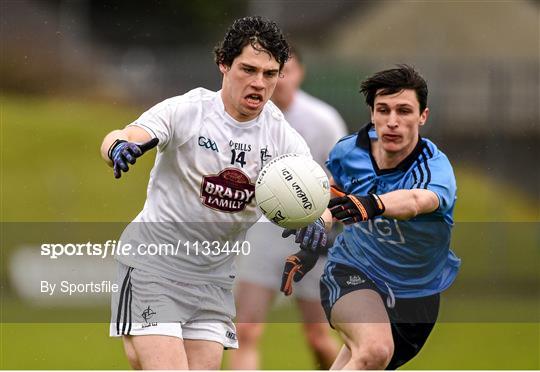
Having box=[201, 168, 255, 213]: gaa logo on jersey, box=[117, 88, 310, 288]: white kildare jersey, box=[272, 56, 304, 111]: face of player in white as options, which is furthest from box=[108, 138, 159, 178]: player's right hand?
box=[272, 56, 304, 111]: face of player in white

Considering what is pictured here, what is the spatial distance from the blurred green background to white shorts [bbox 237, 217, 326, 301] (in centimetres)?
209

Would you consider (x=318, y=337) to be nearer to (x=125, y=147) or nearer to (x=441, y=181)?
(x=441, y=181)

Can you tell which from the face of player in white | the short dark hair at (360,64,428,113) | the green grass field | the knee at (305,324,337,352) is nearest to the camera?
the short dark hair at (360,64,428,113)

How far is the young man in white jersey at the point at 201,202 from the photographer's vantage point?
17.4 ft

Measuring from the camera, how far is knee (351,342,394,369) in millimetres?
5566

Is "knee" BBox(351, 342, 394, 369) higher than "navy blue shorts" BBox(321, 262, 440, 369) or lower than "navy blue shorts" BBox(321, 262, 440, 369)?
lower

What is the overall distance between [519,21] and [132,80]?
321 inches

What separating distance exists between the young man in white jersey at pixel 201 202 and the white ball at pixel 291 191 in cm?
13

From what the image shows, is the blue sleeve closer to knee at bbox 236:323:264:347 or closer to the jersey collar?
the jersey collar

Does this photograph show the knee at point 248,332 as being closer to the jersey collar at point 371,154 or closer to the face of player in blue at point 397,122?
the jersey collar at point 371,154

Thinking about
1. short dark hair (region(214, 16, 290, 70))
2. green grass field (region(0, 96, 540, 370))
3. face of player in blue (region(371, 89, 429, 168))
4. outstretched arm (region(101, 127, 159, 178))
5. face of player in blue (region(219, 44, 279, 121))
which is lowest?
green grass field (region(0, 96, 540, 370))

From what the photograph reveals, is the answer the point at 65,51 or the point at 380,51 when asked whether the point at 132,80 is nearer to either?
the point at 65,51

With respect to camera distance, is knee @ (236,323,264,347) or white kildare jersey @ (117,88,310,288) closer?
white kildare jersey @ (117,88,310,288)

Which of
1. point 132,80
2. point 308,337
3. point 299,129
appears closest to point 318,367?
point 308,337
